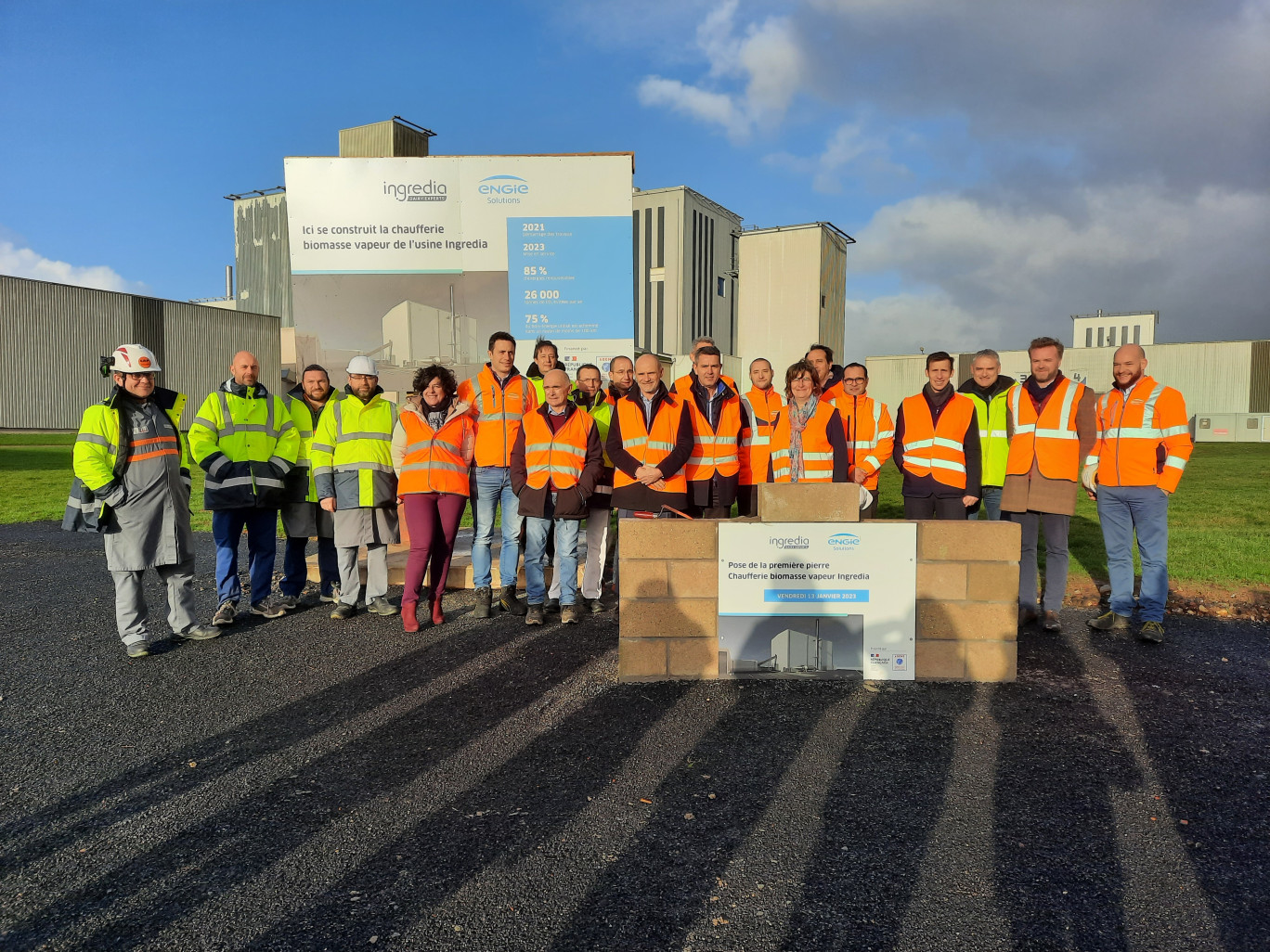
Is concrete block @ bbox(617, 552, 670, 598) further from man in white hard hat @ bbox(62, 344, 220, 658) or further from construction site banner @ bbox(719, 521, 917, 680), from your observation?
man in white hard hat @ bbox(62, 344, 220, 658)

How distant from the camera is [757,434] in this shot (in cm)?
653

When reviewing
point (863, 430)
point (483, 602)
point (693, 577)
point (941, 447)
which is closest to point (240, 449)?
point (483, 602)

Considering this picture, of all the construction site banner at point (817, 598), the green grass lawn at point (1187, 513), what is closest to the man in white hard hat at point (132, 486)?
the construction site banner at point (817, 598)

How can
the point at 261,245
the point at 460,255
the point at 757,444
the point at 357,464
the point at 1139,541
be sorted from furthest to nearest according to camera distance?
the point at 261,245, the point at 460,255, the point at 757,444, the point at 357,464, the point at 1139,541

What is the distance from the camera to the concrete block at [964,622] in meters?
4.61

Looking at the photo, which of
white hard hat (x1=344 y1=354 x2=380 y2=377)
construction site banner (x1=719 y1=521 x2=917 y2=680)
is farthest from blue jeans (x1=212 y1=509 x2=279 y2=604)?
construction site banner (x1=719 y1=521 x2=917 y2=680)

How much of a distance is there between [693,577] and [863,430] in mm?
2493

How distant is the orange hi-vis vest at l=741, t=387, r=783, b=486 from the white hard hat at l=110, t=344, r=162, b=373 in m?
4.25

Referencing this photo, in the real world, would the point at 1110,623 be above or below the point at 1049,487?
below

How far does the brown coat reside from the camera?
559cm

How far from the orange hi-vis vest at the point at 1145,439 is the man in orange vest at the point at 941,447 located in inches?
39.9

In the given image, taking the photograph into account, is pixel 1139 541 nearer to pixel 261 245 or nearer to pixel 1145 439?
pixel 1145 439

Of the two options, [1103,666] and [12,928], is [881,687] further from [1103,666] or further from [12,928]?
[12,928]

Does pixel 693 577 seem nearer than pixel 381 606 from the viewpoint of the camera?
Yes
